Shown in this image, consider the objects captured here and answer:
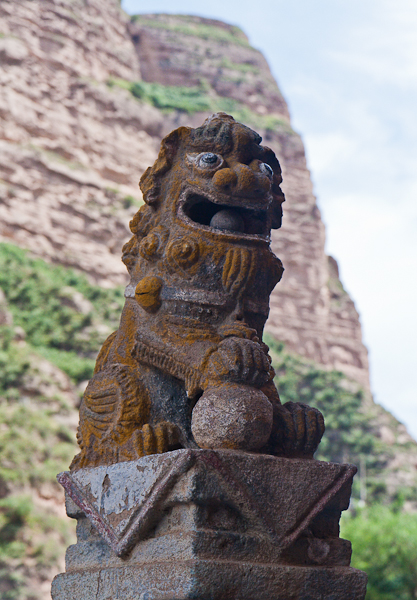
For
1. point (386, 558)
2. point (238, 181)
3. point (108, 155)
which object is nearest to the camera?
point (238, 181)

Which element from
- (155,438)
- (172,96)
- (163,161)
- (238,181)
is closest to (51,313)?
(172,96)

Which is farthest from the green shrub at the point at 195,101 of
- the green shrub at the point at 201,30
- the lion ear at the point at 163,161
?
the lion ear at the point at 163,161

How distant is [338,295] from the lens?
37.1 meters

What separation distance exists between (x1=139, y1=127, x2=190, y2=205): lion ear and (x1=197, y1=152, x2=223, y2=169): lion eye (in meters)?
0.22

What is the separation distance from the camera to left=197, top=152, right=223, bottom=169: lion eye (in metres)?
3.27

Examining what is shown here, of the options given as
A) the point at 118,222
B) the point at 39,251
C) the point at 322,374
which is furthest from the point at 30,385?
the point at 322,374

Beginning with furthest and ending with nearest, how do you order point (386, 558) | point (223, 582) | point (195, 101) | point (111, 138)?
point (195, 101) < point (111, 138) < point (386, 558) < point (223, 582)

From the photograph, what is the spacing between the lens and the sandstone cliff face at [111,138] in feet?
88.2

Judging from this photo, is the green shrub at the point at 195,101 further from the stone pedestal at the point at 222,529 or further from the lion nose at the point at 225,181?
the stone pedestal at the point at 222,529

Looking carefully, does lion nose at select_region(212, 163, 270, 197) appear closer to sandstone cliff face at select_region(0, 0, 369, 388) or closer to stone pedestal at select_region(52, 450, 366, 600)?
stone pedestal at select_region(52, 450, 366, 600)

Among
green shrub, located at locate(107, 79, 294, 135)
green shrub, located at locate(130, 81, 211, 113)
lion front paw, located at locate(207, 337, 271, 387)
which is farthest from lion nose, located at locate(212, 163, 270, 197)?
green shrub, located at locate(130, 81, 211, 113)

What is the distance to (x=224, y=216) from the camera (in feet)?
10.7

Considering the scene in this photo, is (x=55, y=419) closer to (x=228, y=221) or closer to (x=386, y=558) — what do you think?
(x=386, y=558)

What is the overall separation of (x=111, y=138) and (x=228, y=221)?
29.1 meters
